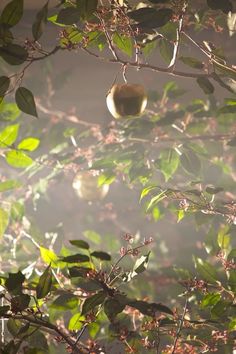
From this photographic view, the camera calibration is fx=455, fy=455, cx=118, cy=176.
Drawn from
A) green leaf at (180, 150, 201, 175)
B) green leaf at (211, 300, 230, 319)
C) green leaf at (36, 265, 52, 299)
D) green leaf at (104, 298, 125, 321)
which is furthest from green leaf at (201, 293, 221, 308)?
green leaf at (180, 150, 201, 175)

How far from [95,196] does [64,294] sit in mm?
1465

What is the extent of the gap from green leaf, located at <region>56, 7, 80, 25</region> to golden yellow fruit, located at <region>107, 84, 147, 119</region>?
349 millimetres

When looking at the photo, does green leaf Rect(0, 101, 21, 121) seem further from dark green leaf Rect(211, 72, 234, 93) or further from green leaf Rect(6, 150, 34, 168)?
dark green leaf Rect(211, 72, 234, 93)

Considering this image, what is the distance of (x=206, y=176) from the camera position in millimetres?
2646

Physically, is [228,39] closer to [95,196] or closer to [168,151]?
[168,151]

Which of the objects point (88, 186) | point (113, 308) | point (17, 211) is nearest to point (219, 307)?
point (113, 308)

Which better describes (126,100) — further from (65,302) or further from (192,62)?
(65,302)

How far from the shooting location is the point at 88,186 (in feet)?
8.21

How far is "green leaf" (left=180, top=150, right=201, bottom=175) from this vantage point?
6.37ft

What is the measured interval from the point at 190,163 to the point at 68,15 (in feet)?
3.30

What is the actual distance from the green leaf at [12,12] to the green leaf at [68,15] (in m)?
0.15

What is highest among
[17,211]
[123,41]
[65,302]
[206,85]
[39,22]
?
[39,22]

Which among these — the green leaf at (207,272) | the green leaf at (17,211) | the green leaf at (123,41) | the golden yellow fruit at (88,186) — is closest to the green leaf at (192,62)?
the green leaf at (123,41)

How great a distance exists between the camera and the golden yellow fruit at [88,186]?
8.18 feet
